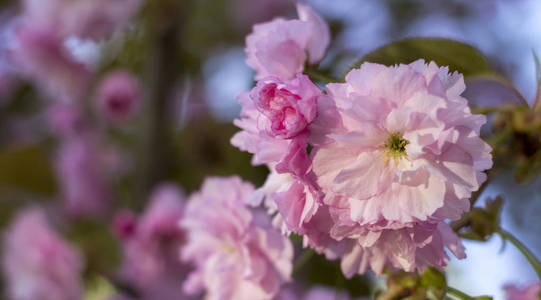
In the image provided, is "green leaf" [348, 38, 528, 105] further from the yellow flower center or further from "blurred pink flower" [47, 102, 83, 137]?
"blurred pink flower" [47, 102, 83, 137]

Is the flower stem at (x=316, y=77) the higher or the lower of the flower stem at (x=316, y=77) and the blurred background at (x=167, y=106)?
the lower

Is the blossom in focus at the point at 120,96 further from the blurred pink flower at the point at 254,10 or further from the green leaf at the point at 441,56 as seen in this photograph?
the green leaf at the point at 441,56

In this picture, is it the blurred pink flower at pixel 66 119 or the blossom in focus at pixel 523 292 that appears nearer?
the blossom in focus at pixel 523 292

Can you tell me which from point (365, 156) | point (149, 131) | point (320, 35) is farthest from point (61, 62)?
point (365, 156)

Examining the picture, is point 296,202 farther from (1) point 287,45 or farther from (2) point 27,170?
(2) point 27,170

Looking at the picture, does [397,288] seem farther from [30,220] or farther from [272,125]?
[30,220]

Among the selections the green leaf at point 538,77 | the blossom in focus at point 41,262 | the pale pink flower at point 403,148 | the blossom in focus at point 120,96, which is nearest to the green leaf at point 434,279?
the pale pink flower at point 403,148

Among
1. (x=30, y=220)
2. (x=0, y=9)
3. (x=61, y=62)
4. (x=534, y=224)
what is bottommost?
(x=534, y=224)
